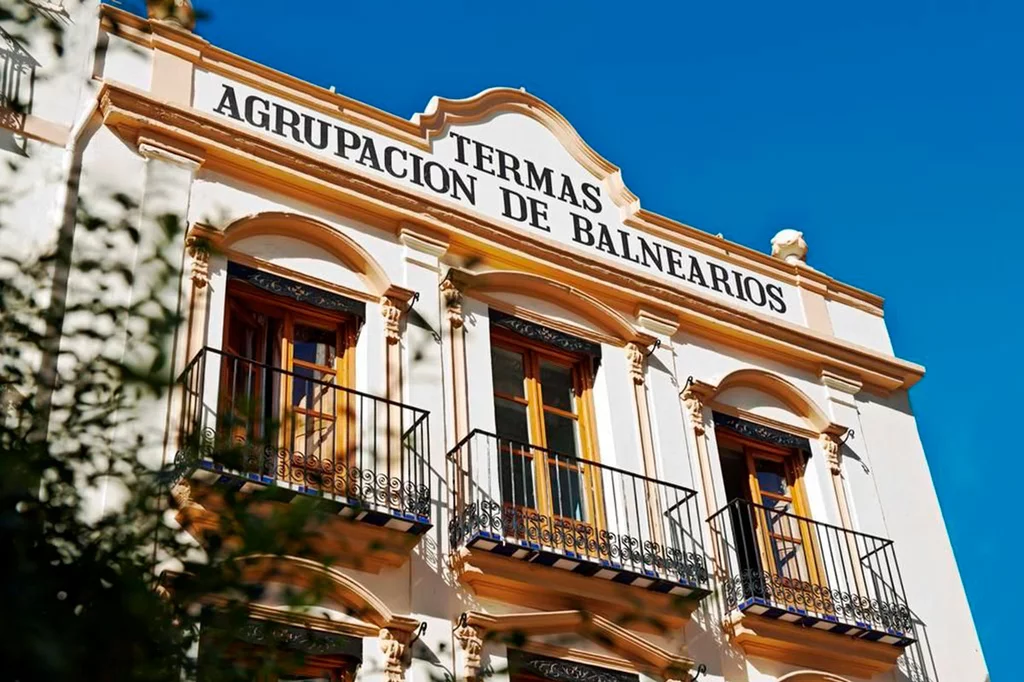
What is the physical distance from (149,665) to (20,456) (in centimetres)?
98

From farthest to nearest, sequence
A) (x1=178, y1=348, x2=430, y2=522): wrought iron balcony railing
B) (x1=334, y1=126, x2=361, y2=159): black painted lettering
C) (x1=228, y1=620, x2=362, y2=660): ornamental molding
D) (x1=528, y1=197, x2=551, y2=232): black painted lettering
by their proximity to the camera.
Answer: (x1=528, y1=197, x2=551, y2=232): black painted lettering
(x1=334, y1=126, x2=361, y2=159): black painted lettering
(x1=178, y1=348, x2=430, y2=522): wrought iron balcony railing
(x1=228, y1=620, x2=362, y2=660): ornamental molding

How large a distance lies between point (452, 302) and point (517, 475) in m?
1.64

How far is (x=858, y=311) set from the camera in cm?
1638

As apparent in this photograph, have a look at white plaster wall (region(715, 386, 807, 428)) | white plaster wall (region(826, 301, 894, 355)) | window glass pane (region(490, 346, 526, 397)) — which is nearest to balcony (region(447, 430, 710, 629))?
window glass pane (region(490, 346, 526, 397))

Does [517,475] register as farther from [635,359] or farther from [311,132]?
[311,132]

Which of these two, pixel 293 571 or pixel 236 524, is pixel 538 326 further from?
pixel 236 524

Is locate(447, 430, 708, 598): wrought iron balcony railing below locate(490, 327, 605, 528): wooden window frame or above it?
below

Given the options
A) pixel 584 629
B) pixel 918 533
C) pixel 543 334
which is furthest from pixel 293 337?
pixel 918 533

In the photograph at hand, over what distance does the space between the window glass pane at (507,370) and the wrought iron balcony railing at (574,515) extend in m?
0.69

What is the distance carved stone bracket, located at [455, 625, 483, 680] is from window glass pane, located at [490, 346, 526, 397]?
2680 mm

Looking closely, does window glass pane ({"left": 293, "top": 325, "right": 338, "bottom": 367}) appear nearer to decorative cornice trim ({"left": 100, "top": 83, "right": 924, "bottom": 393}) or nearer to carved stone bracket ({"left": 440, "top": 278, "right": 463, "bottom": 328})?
carved stone bracket ({"left": 440, "top": 278, "right": 463, "bottom": 328})

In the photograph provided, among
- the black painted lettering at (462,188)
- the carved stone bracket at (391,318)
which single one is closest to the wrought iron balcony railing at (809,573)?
the carved stone bracket at (391,318)

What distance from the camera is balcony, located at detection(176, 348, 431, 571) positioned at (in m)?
10.6

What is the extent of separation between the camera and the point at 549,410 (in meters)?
13.3
